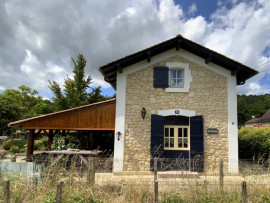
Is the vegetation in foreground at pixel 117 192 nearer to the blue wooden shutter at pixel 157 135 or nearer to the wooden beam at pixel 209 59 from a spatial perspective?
the blue wooden shutter at pixel 157 135

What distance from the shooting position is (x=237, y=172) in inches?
291

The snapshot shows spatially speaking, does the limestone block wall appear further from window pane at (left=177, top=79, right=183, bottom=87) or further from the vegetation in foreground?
the vegetation in foreground

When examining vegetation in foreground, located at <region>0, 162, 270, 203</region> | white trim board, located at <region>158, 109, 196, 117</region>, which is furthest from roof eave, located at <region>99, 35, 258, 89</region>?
vegetation in foreground, located at <region>0, 162, 270, 203</region>

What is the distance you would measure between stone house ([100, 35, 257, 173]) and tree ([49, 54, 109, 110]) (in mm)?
13470

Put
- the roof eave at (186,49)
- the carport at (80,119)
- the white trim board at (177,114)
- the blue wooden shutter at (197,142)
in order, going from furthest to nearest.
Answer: the carport at (80,119) → the white trim board at (177,114) → the roof eave at (186,49) → the blue wooden shutter at (197,142)

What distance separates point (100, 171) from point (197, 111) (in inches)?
197

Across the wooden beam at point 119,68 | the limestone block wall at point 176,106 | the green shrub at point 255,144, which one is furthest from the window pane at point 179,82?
the green shrub at point 255,144

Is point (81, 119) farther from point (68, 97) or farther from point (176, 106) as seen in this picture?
point (68, 97)

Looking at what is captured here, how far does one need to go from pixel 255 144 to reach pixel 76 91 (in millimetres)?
18578

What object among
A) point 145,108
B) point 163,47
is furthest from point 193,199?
point 163,47

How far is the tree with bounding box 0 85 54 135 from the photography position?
17.9 meters

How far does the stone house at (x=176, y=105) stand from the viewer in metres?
7.44

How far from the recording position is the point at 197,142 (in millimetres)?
7422

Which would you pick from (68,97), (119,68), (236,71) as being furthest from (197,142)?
(68,97)
